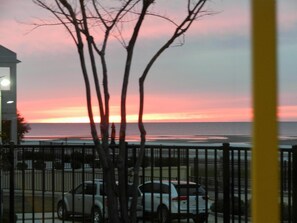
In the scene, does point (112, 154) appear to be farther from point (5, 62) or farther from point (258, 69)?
point (5, 62)

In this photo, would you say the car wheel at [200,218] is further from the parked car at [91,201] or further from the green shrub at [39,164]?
the green shrub at [39,164]

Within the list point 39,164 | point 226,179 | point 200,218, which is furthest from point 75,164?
point 226,179

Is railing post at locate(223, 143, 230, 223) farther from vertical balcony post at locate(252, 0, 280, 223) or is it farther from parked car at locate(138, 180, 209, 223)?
vertical balcony post at locate(252, 0, 280, 223)

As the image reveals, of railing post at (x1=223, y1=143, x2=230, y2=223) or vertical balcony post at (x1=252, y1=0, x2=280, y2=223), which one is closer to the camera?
vertical balcony post at (x1=252, y1=0, x2=280, y2=223)

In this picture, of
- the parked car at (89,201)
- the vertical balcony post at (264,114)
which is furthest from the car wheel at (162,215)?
the vertical balcony post at (264,114)

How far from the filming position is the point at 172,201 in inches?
322

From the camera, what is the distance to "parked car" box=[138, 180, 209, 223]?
7.35m

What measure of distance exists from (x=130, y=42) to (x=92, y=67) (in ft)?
1.69

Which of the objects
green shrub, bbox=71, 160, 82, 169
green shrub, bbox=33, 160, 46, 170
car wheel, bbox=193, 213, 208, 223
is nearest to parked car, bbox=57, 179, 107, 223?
green shrub, bbox=71, 160, 82, 169

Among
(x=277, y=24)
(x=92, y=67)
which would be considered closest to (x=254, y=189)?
(x=277, y=24)

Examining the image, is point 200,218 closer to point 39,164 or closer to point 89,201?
point 89,201

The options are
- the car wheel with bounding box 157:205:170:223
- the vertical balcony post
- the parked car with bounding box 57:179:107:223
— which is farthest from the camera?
the parked car with bounding box 57:179:107:223

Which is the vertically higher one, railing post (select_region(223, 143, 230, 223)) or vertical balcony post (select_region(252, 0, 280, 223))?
vertical balcony post (select_region(252, 0, 280, 223))

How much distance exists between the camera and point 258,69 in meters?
2.75
